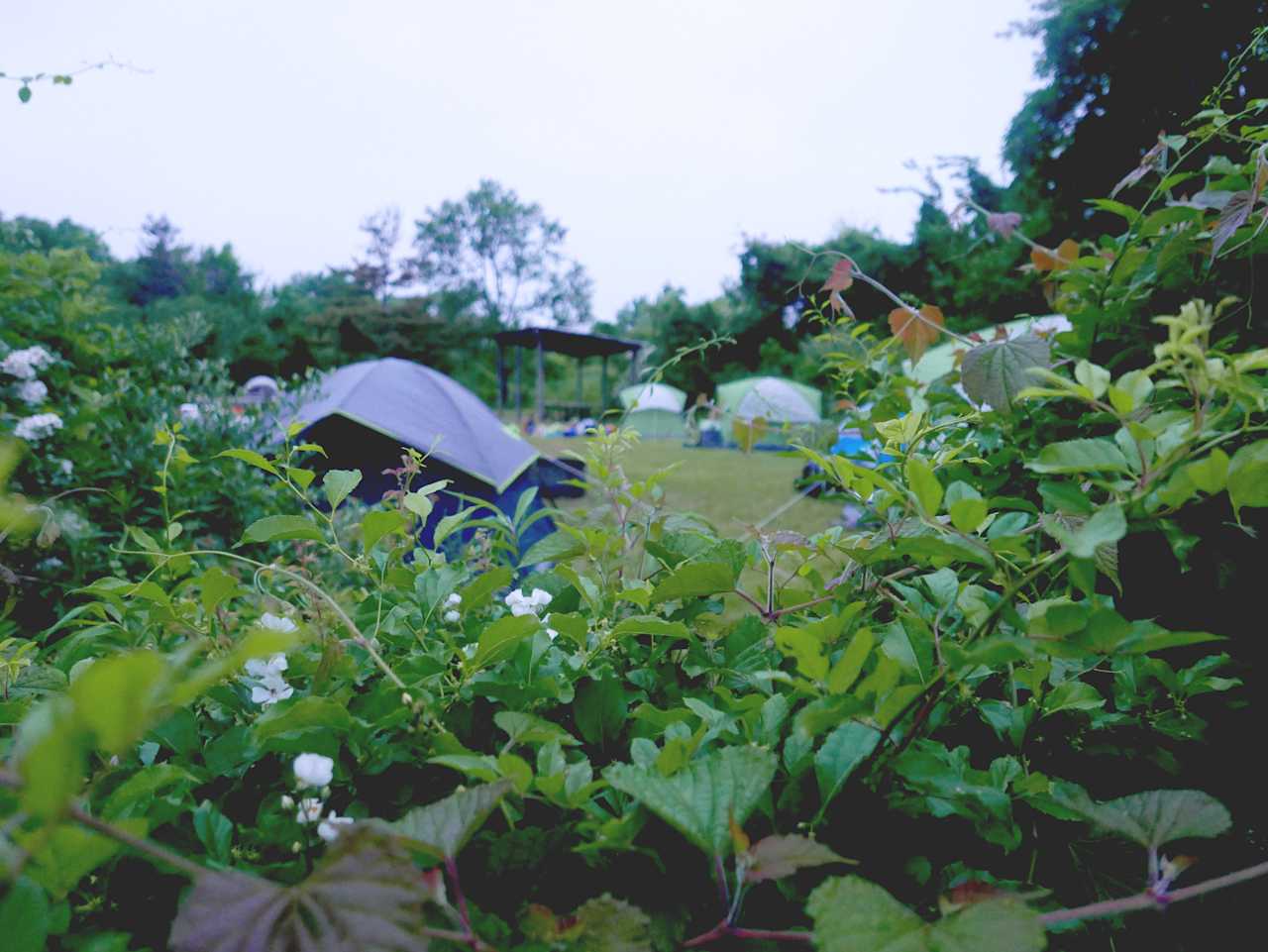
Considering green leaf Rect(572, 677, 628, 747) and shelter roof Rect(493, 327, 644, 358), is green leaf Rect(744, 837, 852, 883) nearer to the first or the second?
green leaf Rect(572, 677, 628, 747)

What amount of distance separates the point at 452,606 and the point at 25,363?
1984mm

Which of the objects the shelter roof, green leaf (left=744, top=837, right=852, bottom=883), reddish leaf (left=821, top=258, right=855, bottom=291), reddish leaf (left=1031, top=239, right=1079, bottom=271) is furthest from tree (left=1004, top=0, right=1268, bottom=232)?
the shelter roof

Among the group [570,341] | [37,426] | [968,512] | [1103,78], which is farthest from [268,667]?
[570,341]

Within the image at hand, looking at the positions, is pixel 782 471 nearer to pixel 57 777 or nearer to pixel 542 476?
pixel 542 476

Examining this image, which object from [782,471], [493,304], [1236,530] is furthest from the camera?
[493,304]

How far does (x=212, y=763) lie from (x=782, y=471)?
30.2 feet

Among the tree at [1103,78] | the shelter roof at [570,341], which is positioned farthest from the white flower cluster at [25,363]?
the shelter roof at [570,341]

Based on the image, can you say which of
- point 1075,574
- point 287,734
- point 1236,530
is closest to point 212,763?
point 287,734

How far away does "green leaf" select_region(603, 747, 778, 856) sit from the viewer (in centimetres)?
34

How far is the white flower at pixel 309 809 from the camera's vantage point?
378mm

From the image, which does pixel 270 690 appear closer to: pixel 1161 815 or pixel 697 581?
pixel 697 581

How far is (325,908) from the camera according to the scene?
274 mm

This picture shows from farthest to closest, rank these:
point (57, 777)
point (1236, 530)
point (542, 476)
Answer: point (542, 476) → point (1236, 530) → point (57, 777)

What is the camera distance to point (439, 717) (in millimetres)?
475
